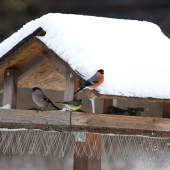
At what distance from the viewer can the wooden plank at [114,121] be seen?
3.48 metres

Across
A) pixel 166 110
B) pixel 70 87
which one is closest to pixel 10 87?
pixel 70 87

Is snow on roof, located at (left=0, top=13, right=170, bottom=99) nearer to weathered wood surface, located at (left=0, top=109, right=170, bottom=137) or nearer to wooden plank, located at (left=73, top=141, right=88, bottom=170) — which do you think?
weathered wood surface, located at (left=0, top=109, right=170, bottom=137)

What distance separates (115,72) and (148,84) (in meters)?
0.39

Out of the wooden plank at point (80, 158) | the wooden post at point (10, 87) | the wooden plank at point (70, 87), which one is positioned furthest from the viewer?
the wooden plank at point (80, 158)

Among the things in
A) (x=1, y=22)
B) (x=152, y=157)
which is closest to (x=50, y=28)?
(x=152, y=157)

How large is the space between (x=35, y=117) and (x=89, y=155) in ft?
3.21

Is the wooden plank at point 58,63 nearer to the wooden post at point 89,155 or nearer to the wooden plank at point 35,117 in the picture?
the wooden plank at point 35,117

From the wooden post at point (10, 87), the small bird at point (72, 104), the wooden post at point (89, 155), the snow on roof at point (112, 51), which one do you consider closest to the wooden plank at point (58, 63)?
the snow on roof at point (112, 51)

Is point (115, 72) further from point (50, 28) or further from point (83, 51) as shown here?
point (50, 28)

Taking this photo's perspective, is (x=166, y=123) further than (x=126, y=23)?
No

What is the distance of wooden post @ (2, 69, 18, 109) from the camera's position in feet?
13.4

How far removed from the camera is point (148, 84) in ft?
11.4

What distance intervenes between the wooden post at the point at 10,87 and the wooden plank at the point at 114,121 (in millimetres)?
1004

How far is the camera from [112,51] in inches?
151
